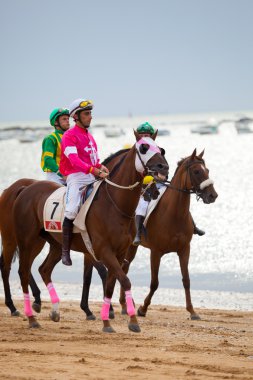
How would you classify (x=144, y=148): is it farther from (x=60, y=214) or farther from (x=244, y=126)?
(x=244, y=126)

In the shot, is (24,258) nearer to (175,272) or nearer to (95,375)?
(95,375)

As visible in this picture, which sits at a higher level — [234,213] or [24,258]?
[24,258]

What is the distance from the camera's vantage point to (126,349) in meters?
11.6

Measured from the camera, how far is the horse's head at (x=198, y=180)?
49.1 feet

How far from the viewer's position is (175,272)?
2488cm

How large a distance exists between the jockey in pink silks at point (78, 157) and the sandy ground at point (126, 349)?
1.21 meters

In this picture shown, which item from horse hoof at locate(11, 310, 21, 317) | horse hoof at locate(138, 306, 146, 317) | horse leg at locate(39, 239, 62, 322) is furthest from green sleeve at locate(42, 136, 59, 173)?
horse hoof at locate(138, 306, 146, 317)

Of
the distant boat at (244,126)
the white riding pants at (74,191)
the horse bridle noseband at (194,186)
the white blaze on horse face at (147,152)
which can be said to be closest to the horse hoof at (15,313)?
the white riding pants at (74,191)

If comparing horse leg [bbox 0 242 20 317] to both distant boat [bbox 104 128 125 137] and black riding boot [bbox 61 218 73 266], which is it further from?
distant boat [bbox 104 128 125 137]

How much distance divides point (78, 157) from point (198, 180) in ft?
8.59

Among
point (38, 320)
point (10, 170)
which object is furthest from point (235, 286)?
point (10, 170)

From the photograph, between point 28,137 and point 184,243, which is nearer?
point 184,243

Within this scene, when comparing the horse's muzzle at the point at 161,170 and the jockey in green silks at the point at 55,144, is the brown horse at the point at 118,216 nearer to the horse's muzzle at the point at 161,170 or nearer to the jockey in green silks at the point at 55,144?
the horse's muzzle at the point at 161,170

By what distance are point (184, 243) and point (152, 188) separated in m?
2.94
